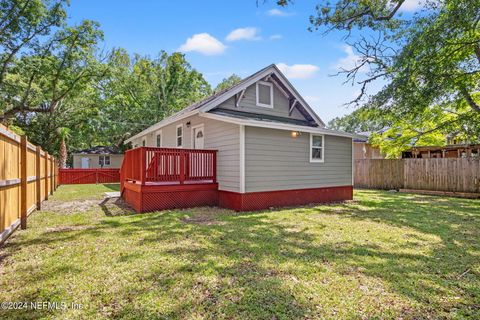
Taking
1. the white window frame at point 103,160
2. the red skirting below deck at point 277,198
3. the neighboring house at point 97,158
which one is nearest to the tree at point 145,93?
the neighboring house at point 97,158

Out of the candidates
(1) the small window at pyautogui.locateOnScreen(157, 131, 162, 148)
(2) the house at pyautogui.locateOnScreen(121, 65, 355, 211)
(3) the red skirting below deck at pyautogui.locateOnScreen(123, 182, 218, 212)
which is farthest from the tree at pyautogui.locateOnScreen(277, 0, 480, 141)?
(1) the small window at pyautogui.locateOnScreen(157, 131, 162, 148)

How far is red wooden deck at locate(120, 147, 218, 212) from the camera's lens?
7.89 metres

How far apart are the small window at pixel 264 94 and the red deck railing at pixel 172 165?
11.2ft

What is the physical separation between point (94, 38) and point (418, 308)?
22.3m

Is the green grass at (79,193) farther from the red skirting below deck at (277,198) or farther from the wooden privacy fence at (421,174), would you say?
the wooden privacy fence at (421,174)

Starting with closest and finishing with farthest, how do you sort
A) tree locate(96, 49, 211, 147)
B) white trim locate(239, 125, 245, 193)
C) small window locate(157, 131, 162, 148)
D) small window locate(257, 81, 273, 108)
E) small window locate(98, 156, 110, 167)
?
white trim locate(239, 125, 245, 193), small window locate(257, 81, 273, 108), small window locate(157, 131, 162, 148), tree locate(96, 49, 211, 147), small window locate(98, 156, 110, 167)

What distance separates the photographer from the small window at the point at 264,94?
36.4ft

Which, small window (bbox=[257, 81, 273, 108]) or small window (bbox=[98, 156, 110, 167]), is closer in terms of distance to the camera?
small window (bbox=[257, 81, 273, 108])

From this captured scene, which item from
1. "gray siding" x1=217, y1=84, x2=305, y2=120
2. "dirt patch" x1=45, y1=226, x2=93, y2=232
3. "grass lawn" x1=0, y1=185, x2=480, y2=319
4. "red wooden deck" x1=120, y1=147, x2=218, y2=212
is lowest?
"grass lawn" x1=0, y1=185, x2=480, y2=319

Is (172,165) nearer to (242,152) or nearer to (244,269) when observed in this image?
(242,152)

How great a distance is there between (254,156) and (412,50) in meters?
6.07

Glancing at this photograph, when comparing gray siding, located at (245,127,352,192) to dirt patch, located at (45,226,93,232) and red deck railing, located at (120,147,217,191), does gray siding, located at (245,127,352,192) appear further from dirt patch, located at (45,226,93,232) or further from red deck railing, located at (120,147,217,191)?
dirt patch, located at (45,226,93,232)

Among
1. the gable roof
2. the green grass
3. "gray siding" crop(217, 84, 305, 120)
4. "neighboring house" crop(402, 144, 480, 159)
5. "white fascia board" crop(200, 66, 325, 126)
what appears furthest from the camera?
"neighboring house" crop(402, 144, 480, 159)

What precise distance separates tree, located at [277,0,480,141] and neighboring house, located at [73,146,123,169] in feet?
79.2
